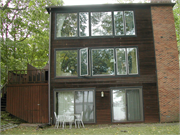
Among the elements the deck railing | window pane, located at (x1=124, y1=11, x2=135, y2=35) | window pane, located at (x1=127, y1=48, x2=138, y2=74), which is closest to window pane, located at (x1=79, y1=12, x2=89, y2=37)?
window pane, located at (x1=124, y1=11, x2=135, y2=35)

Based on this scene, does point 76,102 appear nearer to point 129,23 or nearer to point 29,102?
point 29,102

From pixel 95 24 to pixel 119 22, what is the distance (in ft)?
5.02

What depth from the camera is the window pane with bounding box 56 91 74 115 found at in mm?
10125

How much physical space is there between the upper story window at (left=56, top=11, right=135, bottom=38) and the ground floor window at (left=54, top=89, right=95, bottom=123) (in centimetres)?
352

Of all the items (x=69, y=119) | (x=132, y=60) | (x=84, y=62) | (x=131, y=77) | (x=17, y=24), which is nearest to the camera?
(x=69, y=119)

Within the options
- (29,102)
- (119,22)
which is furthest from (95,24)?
(29,102)

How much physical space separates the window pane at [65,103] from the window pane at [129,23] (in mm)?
5231

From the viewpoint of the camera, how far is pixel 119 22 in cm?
1095

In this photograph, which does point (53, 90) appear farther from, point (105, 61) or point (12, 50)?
point (12, 50)

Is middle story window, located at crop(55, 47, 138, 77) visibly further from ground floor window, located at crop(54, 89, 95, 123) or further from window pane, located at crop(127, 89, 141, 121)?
window pane, located at crop(127, 89, 141, 121)

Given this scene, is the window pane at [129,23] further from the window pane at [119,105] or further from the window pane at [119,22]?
the window pane at [119,105]

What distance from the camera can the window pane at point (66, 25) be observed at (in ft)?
35.6

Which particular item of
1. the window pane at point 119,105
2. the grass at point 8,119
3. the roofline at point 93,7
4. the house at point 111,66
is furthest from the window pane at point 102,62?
the grass at point 8,119

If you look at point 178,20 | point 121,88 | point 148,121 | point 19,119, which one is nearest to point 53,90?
point 19,119
